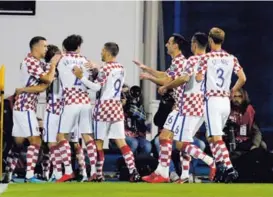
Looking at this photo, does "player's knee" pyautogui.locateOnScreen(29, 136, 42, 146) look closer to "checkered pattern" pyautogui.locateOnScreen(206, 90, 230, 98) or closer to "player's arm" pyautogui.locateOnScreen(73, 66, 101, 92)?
"player's arm" pyautogui.locateOnScreen(73, 66, 101, 92)

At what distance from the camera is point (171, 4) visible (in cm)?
1692

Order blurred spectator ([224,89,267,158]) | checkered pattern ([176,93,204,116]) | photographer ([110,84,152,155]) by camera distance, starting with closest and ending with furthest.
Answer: checkered pattern ([176,93,204,116]), blurred spectator ([224,89,267,158]), photographer ([110,84,152,155])

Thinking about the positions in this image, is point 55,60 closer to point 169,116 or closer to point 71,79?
point 71,79

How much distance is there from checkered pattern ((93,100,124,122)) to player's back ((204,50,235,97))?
1258 mm

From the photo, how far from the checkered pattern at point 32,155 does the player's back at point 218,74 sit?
2.21m

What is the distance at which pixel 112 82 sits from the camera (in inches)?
511

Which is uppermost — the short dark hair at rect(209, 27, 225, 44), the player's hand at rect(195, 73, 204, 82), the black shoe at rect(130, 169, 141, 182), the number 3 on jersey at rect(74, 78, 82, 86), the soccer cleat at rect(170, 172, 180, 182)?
the short dark hair at rect(209, 27, 225, 44)

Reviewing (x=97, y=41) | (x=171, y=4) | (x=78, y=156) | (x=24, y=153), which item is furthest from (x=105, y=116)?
A: (x=171, y=4)

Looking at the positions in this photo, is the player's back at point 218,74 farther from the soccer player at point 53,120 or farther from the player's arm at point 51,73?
the soccer player at point 53,120

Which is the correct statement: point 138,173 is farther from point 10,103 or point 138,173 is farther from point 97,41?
point 97,41

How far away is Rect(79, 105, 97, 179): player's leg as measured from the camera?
516 inches

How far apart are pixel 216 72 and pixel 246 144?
2.04 metres

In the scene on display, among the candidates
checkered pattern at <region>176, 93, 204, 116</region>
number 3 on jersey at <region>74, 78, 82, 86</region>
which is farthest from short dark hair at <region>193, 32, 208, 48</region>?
number 3 on jersey at <region>74, 78, 82, 86</region>

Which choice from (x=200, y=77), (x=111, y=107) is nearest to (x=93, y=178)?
(x=111, y=107)
